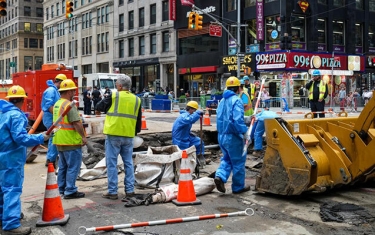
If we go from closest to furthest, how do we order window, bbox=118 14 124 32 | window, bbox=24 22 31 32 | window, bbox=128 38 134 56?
window, bbox=128 38 134 56 < window, bbox=118 14 124 32 < window, bbox=24 22 31 32

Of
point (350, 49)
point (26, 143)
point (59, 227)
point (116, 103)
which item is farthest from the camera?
point (350, 49)

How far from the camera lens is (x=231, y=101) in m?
6.94

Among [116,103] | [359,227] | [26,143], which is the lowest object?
[359,227]

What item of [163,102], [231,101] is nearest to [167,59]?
[163,102]

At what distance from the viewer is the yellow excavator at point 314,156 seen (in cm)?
633

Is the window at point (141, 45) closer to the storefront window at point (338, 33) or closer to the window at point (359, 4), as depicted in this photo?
the storefront window at point (338, 33)

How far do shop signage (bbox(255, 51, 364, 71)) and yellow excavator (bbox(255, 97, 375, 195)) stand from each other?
26996 mm

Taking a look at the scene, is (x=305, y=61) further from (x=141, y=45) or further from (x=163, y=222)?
(x=163, y=222)

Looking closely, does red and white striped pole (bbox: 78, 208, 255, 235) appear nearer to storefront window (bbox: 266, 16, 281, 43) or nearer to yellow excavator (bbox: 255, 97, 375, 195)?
yellow excavator (bbox: 255, 97, 375, 195)

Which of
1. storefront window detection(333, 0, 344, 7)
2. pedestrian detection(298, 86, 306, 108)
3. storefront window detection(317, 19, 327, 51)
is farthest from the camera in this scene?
storefront window detection(333, 0, 344, 7)

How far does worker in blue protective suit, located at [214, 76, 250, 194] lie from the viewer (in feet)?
22.4

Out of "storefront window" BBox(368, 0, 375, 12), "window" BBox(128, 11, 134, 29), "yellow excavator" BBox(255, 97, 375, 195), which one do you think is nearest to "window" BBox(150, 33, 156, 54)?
"window" BBox(128, 11, 134, 29)

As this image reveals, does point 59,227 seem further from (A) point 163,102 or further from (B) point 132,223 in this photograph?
(A) point 163,102

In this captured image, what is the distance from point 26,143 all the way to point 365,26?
39439mm
